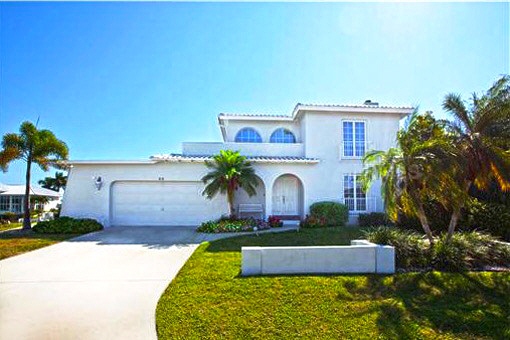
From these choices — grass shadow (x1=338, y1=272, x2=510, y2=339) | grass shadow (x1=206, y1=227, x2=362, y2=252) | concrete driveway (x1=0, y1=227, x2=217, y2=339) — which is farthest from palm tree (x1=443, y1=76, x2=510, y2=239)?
concrete driveway (x1=0, y1=227, x2=217, y2=339)

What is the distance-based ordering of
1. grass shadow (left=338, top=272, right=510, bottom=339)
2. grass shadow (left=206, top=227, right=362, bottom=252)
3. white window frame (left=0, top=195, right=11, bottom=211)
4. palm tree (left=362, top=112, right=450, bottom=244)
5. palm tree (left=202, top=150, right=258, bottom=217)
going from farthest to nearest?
white window frame (left=0, top=195, right=11, bottom=211) < palm tree (left=202, top=150, right=258, bottom=217) < grass shadow (left=206, top=227, right=362, bottom=252) < palm tree (left=362, top=112, right=450, bottom=244) < grass shadow (left=338, top=272, right=510, bottom=339)

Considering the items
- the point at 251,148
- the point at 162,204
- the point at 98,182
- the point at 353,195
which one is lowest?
the point at 162,204

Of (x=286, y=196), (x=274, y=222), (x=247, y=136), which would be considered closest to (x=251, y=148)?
(x=247, y=136)

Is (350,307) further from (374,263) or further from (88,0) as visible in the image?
(88,0)

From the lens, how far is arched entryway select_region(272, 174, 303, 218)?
18.4 metres

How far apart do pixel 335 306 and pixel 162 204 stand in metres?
13.8

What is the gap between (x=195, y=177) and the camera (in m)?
17.2

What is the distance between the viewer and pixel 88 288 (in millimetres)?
6707

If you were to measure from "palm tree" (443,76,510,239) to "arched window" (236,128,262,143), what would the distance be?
37.6ft

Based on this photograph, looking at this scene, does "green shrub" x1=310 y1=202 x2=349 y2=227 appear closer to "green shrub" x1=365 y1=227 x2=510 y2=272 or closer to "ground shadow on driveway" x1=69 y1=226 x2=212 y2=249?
"ground shadow on driveway" x1=69 y1=226 x2=212 y2=249

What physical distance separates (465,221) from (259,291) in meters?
10.4

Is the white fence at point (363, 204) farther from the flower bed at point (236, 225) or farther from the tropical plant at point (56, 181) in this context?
the tropical plant at point (56, 181)

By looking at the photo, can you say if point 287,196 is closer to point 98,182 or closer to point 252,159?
point 252,159

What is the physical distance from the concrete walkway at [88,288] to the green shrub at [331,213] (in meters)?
7.52
